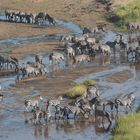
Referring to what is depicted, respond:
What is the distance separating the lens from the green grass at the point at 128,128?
21603 millimetres

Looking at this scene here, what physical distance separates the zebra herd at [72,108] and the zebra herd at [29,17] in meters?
25.5

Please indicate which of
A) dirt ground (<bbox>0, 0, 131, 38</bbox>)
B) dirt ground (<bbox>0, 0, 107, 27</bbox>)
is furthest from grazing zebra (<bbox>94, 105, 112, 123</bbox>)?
dirt ground (<bbox>0, 0, 107, 27</bbox>)

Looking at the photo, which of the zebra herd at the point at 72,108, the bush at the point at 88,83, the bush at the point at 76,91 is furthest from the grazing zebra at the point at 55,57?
the zebra herd at the point at 72,108

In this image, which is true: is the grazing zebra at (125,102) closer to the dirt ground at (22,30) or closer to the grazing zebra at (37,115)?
the grazing zebra at (37,115)

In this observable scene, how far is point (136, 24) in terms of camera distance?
160 ft

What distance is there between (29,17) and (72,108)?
1155 inches

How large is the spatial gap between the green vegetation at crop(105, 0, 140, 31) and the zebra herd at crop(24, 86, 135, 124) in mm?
24990

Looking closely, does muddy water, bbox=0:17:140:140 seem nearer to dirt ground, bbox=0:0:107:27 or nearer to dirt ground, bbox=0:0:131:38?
dirt ground, bbox=0:0:131:38

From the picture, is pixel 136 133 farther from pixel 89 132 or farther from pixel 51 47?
pixel 51 47

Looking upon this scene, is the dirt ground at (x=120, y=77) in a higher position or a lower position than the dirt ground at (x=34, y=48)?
lower

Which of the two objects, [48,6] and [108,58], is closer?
[108,58]

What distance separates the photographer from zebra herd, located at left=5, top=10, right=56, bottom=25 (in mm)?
52531

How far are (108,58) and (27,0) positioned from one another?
26657mm

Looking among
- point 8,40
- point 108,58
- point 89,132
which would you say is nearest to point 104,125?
point 89,132
